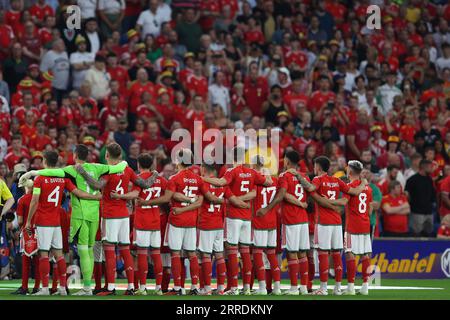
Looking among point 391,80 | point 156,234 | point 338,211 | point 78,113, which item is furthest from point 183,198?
point 391,80

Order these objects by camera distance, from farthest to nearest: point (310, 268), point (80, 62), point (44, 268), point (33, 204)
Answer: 1. point (80, 62)
2. point (310, 268)
3. point (44, 268)
4. point (33, 204)

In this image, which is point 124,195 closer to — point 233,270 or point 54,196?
point 54,196

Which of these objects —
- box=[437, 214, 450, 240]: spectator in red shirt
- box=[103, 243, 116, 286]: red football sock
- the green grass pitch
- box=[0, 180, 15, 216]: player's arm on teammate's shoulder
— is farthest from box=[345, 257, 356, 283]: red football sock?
box=[437, 214, 450, 240]: spectator in red shirt

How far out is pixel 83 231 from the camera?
21.3 m

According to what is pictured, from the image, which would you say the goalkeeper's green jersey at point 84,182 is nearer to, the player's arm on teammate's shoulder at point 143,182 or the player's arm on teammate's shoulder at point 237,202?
the player's arm on teammate's shoulder at point 143,182

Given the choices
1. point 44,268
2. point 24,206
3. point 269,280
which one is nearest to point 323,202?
point 269,280

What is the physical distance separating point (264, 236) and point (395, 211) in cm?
737

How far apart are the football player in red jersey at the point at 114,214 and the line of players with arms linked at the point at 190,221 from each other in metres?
0.02
